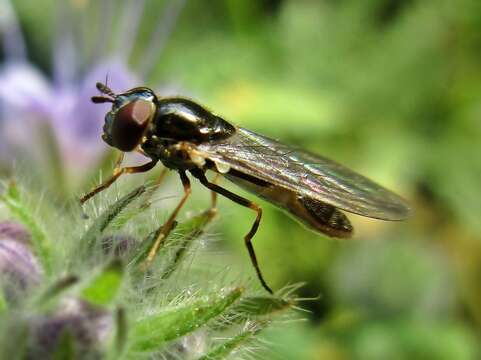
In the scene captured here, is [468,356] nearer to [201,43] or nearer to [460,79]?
[460,79]

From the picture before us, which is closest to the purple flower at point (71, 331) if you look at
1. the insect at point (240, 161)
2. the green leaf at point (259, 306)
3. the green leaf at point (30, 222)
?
the green leaf at point (30, 222)

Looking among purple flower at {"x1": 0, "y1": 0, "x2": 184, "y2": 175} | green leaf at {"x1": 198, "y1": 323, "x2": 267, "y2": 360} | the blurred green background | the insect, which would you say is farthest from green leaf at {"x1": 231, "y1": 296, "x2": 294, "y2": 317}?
the blurred green background

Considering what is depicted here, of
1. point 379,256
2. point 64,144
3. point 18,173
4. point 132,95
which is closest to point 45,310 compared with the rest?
point 18,173

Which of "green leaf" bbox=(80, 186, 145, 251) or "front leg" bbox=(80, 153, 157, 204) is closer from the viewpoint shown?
"green leaf" bbox=(80, 186, 145, 251)

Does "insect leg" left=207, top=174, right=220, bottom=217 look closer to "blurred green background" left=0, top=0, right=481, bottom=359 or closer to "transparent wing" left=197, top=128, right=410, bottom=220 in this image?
"transparent wing" left=197, top=128, right=410, bottom=220

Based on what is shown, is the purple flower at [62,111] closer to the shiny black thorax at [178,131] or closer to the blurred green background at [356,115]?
the blurred green background at [356,115]
